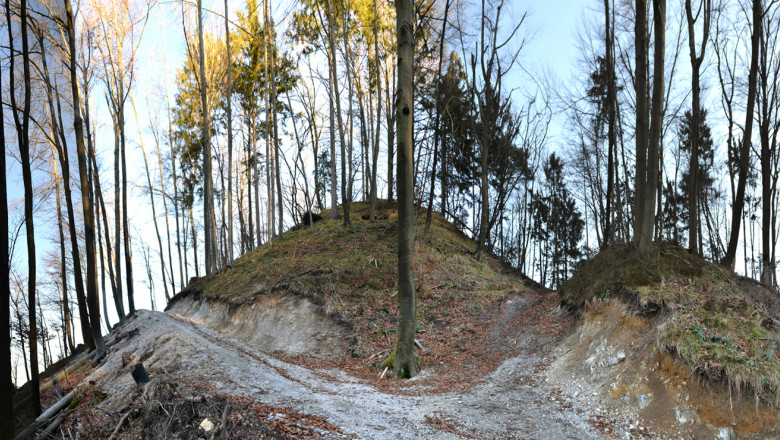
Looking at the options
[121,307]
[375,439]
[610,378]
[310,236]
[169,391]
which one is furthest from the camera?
[310,236]

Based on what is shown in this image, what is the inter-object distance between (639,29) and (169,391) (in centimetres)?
1104

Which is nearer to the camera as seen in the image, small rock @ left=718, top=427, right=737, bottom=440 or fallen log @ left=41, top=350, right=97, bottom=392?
small rock @ left=718, top=427, right=737, bottom=440

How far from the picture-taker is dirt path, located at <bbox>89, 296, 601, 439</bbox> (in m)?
5.10

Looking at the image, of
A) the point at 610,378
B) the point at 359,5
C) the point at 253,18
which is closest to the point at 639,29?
the point at 610,378

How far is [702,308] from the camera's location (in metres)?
6.15

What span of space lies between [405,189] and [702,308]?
5071 millimetres

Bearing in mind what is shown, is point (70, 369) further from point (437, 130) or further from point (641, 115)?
point (641, 115)

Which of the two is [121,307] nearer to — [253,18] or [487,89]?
[253,18]

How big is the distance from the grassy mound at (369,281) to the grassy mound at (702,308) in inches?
133

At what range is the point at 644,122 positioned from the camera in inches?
349

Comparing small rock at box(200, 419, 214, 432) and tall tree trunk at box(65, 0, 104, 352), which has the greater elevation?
tall tree trunk at box(65, 0, 104, 352)

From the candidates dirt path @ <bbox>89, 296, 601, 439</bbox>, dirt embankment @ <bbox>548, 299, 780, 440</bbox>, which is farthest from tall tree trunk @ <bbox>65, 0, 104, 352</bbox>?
dirt embankment @ <bbox>548, 299, 780, 440</bbox>

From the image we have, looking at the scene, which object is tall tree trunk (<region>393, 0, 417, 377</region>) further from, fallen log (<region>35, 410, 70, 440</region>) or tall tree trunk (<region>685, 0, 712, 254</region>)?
tall tree trunk (<region>685, 0, 712, 254</region>)

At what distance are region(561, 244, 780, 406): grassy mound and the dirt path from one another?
158cm
